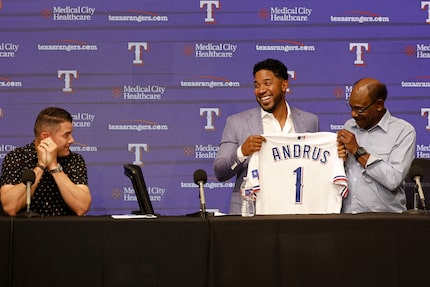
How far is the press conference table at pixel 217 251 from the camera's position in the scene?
3871 millimetres

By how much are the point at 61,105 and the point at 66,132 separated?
5.61ft

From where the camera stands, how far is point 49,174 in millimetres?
4734

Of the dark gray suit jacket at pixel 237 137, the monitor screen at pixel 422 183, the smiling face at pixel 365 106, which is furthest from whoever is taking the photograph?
the monitor screen at pixel 422 183

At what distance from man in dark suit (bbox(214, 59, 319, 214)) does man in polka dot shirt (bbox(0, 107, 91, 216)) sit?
0.92 metres

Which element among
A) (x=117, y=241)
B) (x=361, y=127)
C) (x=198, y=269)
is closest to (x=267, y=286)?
(x=198, y=269)

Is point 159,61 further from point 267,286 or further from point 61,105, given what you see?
point 267,286

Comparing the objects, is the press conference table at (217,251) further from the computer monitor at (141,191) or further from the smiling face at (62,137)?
the smiling face at (62,137)

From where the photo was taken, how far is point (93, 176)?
6434 millimetres

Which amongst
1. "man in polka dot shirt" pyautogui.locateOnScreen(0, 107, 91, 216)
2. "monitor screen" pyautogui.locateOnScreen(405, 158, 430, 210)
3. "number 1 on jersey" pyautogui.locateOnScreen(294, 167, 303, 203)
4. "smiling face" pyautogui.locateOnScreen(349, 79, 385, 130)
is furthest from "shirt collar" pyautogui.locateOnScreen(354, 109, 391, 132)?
"man in polka dot shirt" pyautogui.locateOnScreen(0, 107, 91, 216)

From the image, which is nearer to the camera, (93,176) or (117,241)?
(117,241)

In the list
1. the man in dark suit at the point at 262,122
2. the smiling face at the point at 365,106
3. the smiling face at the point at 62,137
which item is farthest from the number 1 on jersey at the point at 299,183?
the smiling face at the point at 62,137

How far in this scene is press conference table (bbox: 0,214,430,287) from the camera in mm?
3871

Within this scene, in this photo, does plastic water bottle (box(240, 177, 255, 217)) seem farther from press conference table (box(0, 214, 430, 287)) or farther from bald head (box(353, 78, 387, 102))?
bald head (box(353, 78, 387, 102))

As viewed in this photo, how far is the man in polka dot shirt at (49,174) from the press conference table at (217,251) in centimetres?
67
